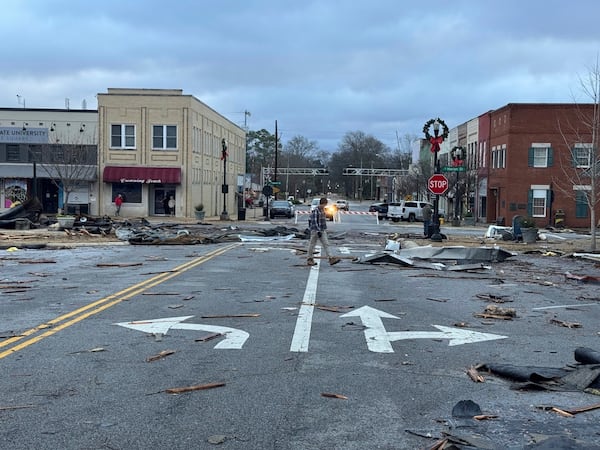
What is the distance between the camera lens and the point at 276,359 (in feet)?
25.3

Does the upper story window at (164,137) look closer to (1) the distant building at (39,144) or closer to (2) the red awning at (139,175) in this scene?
(2) the red awning at (139,175)

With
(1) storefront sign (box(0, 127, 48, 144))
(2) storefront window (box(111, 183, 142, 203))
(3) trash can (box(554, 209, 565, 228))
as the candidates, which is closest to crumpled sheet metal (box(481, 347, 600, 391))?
(3) trash can (box(554, 209, 565, 228))

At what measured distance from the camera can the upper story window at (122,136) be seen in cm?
5309

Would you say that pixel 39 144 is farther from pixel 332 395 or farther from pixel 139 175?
pixel 332 395

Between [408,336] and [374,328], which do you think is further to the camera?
[374,328]

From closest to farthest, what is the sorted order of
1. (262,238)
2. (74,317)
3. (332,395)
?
(332,395) < (74,317) < (262,238)

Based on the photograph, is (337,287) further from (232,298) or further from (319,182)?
(319,182)

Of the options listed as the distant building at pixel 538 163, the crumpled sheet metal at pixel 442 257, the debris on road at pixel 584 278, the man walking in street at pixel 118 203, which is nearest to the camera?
the debris on road at pixel 584 278

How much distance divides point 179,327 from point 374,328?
106 inches

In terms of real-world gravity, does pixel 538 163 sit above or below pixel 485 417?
above

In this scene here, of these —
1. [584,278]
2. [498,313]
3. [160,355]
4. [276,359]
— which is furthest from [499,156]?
[160,355]

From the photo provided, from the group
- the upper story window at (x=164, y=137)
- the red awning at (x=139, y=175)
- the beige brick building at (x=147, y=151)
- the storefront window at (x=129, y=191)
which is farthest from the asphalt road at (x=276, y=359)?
the upper story window at (x=164, y=137)

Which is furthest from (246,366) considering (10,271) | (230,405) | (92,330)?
(10,271)

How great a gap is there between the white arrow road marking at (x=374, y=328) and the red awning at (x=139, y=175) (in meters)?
42.6
